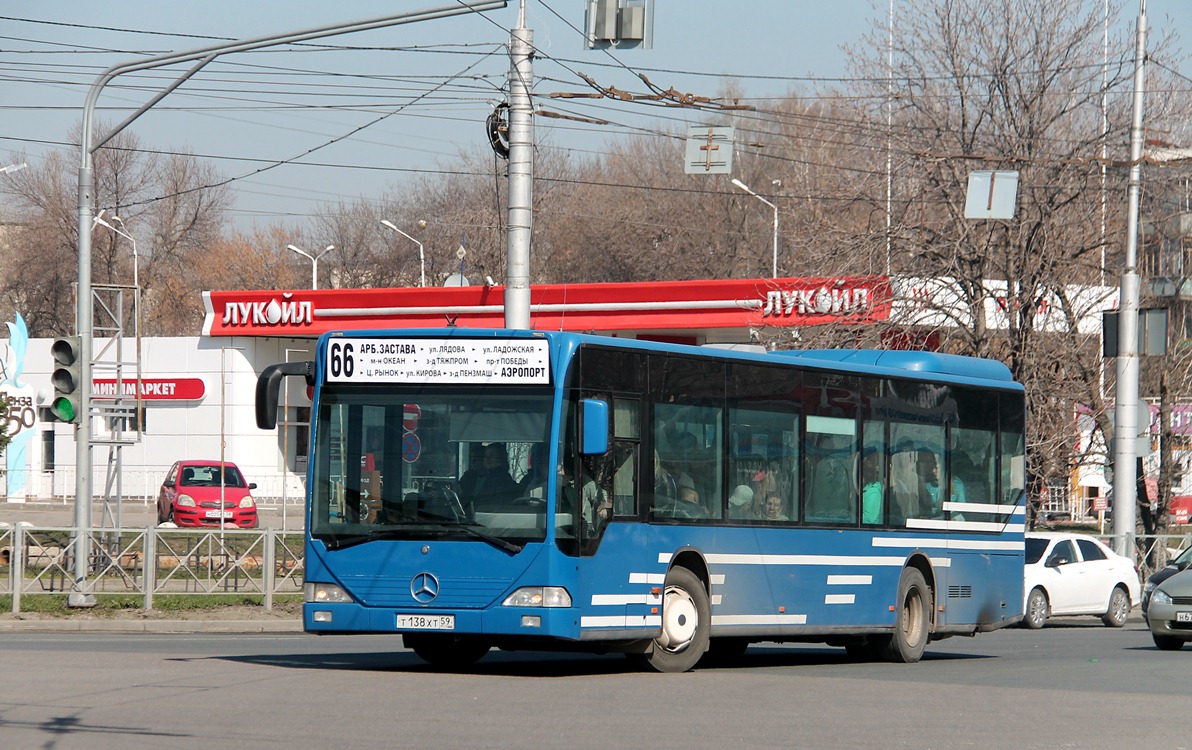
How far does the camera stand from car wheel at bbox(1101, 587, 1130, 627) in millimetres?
25841

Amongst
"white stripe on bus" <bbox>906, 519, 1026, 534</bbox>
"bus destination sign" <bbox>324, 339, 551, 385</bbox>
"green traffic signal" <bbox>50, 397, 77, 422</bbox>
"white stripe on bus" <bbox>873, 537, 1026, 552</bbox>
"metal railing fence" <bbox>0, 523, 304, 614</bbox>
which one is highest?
"bus destination sign" <bbox>324, 339, 551, 385</bbox>

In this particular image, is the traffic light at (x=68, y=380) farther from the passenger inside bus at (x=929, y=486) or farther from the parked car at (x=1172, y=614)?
the parked car at (x=1172, y=614)

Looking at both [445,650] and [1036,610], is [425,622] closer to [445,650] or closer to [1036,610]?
[445,650]

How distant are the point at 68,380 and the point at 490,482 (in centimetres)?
1006

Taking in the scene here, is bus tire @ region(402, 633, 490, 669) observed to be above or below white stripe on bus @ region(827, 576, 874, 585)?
below

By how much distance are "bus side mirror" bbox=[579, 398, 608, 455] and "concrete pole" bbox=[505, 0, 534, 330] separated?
20.3 ft

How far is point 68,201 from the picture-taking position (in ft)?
255

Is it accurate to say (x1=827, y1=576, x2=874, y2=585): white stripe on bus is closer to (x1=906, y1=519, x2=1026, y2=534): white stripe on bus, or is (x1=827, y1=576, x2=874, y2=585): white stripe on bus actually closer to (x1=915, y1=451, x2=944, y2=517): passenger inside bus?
(x1=906, y1=519, x2=1026, y2=534): white stripe on bus

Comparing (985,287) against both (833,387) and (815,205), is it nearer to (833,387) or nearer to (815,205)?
(815,205)

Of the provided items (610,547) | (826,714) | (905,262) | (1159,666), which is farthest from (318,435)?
(905,262)

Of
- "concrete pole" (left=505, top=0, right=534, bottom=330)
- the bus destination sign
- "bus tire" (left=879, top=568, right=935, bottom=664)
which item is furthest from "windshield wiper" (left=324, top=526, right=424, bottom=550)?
"concrete pole" (left=505, top=0, right=534, bottom=330)

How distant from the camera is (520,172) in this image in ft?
62.6

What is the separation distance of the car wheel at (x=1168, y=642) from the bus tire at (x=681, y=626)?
25.7ft

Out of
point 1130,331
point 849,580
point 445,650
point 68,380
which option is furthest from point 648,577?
point 1130,331
